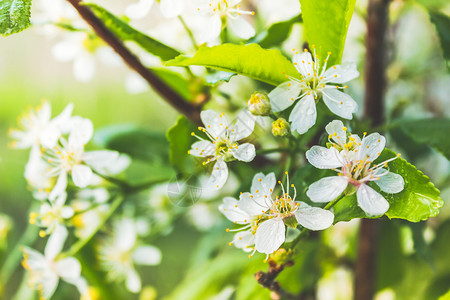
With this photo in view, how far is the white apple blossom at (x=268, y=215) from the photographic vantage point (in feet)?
1.28

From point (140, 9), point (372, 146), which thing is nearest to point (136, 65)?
point (140, 9)

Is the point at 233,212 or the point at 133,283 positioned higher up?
the point at 233,212

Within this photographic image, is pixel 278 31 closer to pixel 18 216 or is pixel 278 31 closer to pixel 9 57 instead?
pixel 18 216

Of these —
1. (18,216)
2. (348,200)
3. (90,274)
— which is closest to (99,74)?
(18,216)

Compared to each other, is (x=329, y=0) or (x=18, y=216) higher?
(x=329, y=0)

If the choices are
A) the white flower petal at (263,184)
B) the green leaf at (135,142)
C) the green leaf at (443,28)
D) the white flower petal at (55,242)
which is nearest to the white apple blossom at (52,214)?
the white flower petal at (55,242)

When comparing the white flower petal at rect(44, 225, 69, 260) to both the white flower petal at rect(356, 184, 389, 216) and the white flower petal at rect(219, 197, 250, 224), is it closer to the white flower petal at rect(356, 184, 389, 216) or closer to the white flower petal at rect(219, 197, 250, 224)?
the white flower petal at rect(219, 197, 250, 224)

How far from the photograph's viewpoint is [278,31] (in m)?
0.51

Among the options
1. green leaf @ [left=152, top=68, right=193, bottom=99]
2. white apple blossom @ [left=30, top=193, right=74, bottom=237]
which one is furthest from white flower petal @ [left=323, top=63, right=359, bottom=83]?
white apple blossom @ [left=30, top=193, right=74, bottom=237]

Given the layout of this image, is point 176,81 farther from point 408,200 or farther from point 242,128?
point 408,200

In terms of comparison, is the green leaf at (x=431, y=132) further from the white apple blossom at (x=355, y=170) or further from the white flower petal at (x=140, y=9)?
the white flower petal at (x=140, y=9)

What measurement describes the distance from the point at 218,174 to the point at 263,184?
0.14 ft

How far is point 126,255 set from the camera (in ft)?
2.33

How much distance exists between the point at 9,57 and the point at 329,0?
4.41 feet
